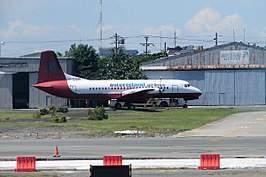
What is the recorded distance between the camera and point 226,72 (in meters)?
97.7

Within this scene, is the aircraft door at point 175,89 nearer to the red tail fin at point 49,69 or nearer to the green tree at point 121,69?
the red tail fin at point 49,69

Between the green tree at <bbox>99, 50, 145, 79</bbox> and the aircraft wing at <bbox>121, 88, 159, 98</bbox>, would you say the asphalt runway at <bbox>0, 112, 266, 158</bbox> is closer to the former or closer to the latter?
the aircraft wing at <bbox>121, 88, 159, 98</bbox>

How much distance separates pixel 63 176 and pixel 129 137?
2132cm

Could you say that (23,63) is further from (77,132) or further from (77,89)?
(77,132)

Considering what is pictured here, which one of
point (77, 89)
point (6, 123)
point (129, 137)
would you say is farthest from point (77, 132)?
point (77, 89)

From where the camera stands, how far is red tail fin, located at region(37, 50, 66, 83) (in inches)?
3410

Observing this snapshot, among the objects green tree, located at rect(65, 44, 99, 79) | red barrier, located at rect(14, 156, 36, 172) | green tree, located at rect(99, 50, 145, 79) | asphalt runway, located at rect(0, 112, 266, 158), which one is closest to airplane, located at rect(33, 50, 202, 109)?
green tree, located at rect(99, 50, 145, 79)

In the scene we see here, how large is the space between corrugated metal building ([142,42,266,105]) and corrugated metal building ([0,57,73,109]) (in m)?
17.9

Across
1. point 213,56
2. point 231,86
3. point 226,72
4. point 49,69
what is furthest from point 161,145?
point 213,56

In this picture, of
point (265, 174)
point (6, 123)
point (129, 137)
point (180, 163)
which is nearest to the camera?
point (265, 174)

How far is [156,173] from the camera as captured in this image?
2597 centimetres

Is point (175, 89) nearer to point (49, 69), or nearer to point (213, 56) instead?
point (213, 56)

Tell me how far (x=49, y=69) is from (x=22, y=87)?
1343 cm

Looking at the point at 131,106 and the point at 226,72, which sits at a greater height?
the point at 226,72
